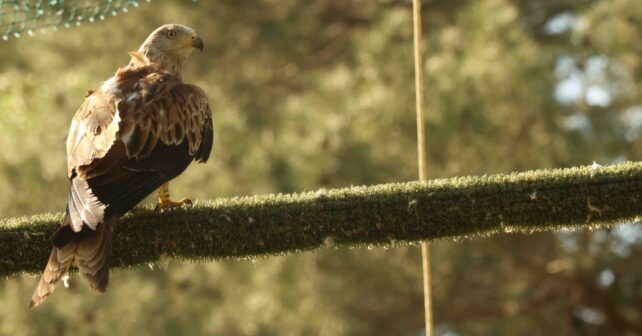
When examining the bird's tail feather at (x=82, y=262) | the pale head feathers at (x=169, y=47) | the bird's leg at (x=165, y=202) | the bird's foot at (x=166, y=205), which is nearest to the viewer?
the bird's tail feather at (x=82, y=262)

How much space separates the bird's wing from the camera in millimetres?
3666

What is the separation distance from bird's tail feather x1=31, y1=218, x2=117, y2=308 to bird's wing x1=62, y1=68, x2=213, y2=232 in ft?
0.21

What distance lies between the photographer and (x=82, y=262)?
3.53 metres

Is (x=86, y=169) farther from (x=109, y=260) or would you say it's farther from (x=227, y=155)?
(x=227, y=155)

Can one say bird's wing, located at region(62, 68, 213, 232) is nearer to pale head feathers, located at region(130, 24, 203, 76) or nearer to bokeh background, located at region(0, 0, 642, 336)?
pale head feathers, located at region(130, 24, 203, 76)

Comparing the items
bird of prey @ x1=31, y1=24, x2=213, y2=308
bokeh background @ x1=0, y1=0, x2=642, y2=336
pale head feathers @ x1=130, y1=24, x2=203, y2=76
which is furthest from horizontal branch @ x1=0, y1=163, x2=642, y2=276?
bokeh background @ x1=0, y1=0, x2=642, y2=336

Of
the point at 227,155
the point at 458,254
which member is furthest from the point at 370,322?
the point at 227,155

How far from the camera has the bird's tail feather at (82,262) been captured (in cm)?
350

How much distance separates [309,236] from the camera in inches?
145

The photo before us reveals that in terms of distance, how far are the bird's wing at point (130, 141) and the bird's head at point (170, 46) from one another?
360 millimetres

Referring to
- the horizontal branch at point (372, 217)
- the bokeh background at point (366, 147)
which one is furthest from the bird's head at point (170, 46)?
the bokeh background at point (366, 147)

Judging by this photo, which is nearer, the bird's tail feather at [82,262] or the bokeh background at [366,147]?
the bird's tail feather at [82,262]

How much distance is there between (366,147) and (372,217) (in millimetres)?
3654

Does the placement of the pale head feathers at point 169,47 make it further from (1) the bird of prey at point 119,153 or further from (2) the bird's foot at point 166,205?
(2) the bird's foot at point 166,205
